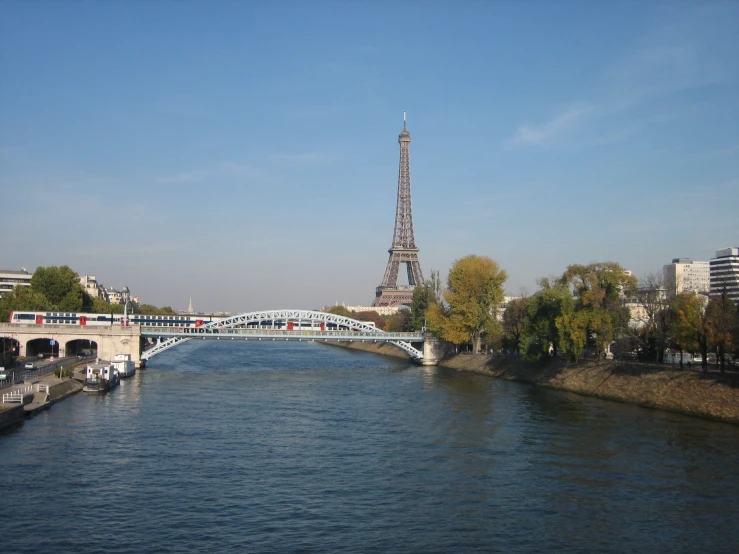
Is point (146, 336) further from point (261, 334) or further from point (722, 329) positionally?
point (722, 329)

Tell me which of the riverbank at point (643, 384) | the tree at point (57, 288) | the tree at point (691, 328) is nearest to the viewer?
the riverbank at point (643, 384)

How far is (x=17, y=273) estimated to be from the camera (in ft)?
417

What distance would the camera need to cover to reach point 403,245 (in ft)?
436

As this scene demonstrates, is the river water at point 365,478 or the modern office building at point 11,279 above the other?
the modern office building at point 11,279

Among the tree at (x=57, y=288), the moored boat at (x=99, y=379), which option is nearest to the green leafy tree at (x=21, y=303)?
the tree at (x=57, y=288)

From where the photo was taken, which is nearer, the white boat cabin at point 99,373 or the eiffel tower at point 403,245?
the white boat cabin at point 99,373

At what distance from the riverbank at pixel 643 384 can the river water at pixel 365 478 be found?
117cm

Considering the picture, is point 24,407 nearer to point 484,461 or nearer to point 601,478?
point 484,461

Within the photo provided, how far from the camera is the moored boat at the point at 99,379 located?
40531 mm

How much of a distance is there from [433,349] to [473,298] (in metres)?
9.76

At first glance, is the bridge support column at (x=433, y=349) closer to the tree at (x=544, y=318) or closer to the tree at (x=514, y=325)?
the tree at (x=514, y=325)

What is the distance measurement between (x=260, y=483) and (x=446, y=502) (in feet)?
18.4

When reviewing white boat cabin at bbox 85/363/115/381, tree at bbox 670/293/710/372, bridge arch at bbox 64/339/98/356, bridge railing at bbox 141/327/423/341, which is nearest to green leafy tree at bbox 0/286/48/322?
bridge arch at bbox 64/339/98/356

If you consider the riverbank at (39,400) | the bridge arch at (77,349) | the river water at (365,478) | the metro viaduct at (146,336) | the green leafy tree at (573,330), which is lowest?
the river water at (365,478)
